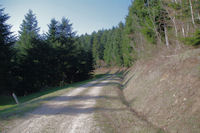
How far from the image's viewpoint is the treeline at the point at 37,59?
18.0 m

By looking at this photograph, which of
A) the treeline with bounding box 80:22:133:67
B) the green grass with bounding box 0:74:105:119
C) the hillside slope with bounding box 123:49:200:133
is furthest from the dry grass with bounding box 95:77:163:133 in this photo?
the treeline with bounding box 80:22:133:67

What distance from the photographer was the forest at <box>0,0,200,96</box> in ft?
29.1

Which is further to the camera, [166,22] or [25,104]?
[166,22]

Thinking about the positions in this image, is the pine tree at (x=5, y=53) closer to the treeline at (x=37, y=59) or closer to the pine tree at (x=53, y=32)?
the treeline at (x=37, y=59)

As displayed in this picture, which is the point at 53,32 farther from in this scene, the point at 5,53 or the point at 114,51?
the point at 114,51

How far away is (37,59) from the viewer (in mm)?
23594

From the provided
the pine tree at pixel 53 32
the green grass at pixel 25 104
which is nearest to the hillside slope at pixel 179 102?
the green grass at pixel 25 104

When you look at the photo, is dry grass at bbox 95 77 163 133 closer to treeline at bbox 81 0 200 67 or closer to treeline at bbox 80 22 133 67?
treeline at bbox 81 0 200 67

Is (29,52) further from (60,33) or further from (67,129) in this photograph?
(67,129)

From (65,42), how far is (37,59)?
8.50 metres

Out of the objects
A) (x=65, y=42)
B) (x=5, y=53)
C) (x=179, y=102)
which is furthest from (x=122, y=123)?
(x=65, y=42)

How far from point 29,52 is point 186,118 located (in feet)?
81.5

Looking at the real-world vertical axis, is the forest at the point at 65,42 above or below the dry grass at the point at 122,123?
above

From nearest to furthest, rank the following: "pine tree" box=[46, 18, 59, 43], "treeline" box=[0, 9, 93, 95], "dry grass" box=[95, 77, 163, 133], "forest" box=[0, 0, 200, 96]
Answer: "dry grass" box=[95, 77, 163, 133]
"forest" box=[0, 0, 200, 96]
"treeline" box=[0, 9, 93, 95]
"pine tree" box=[46, 18, 59, 43]
